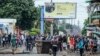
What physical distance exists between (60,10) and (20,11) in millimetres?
7961

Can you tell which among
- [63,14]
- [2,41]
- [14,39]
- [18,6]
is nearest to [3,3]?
[18,6]

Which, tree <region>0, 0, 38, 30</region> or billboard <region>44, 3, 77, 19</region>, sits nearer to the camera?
billboard <region>44, 3, 77, 19</region>

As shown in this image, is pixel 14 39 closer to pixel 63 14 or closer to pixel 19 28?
pixel 63 14

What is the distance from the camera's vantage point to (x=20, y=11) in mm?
65875

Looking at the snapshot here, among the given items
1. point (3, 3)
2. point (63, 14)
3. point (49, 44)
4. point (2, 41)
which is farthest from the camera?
point (3, 3)

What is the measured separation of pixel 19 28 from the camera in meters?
68.6

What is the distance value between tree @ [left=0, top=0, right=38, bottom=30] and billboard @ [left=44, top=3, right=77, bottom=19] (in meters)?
5.83

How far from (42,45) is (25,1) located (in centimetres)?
2991

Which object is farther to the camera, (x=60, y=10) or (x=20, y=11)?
(x=20, y=11)

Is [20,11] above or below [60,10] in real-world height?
below

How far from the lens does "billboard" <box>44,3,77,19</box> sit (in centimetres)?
5959

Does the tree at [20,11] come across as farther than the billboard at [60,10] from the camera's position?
Yes

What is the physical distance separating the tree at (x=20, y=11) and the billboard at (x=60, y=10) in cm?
583

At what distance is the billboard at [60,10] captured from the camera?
59.6 metres
